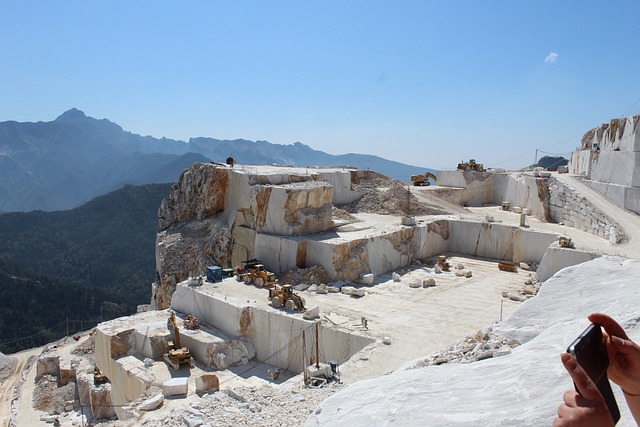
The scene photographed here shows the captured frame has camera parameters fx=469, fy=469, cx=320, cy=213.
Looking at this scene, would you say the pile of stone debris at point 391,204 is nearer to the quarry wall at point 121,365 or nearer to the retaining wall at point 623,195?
the retaining wall at point 623,195

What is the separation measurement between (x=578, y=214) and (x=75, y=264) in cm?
4067

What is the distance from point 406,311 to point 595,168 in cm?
1337

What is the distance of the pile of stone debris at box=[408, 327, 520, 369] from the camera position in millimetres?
4781

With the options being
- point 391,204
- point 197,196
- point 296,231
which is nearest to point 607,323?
point 296,231

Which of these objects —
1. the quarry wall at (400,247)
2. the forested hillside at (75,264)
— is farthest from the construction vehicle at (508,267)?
the forested hillside at (75,264)

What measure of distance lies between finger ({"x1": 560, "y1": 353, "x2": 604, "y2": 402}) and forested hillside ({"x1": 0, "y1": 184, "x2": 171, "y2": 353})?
106ft

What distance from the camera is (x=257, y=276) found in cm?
1522

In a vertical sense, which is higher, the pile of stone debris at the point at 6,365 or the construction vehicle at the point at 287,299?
the construction vehicle at the point at 287,299

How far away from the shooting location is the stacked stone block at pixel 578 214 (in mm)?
15906

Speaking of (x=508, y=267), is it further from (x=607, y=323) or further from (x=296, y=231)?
(x=607, y=323)

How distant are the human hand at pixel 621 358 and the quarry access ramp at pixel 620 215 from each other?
1346cm

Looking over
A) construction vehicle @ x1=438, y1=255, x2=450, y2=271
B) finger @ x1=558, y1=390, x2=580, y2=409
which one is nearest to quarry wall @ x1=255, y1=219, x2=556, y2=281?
construction vehicle @ x1=438, y1=255, x2=450, y2=271

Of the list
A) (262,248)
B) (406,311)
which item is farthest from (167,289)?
(406,311)

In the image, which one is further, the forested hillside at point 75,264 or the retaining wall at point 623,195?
the forested hillside at point 75,264
